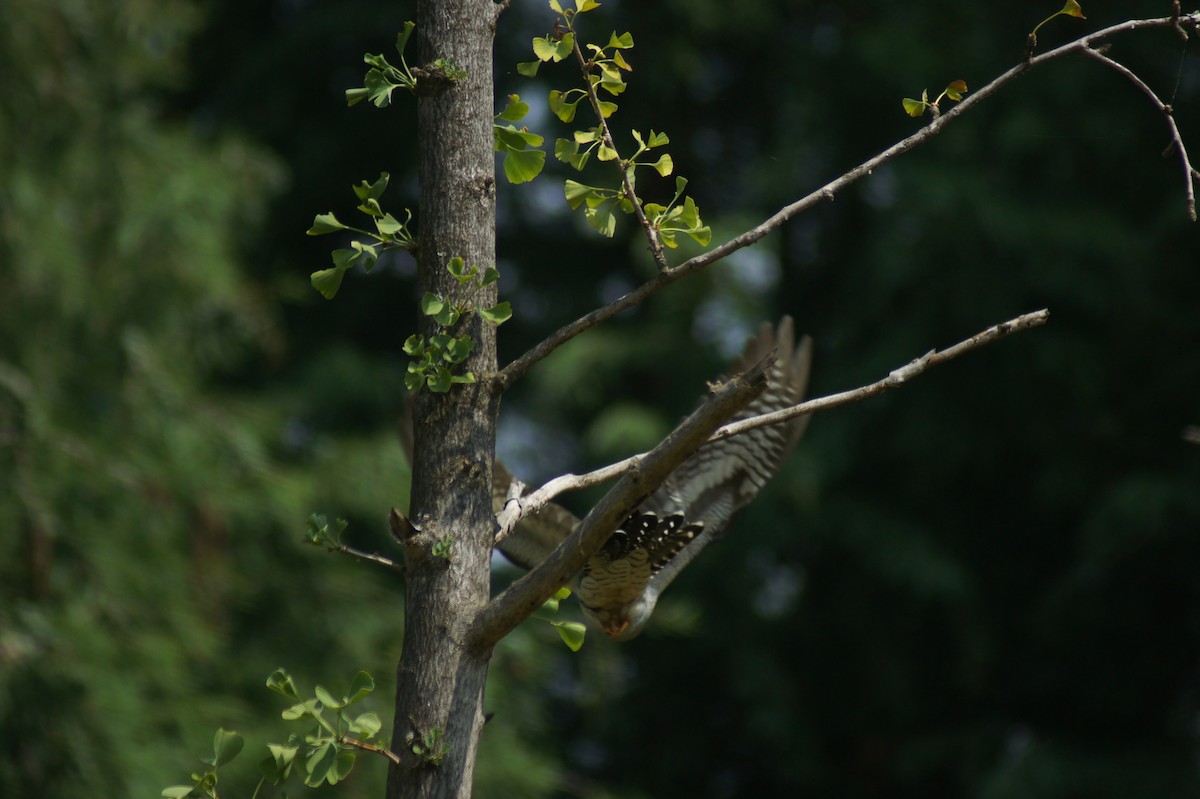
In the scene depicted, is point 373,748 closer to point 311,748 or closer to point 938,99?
point 311,748

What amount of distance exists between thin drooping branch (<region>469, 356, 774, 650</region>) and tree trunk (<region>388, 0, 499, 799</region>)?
0.05m

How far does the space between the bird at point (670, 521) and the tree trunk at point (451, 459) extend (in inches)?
33.1

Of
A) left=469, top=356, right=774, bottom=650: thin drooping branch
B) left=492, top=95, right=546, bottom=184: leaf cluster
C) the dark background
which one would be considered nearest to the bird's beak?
left=469, top=356, right=774, bottom=650: thin drooping branch

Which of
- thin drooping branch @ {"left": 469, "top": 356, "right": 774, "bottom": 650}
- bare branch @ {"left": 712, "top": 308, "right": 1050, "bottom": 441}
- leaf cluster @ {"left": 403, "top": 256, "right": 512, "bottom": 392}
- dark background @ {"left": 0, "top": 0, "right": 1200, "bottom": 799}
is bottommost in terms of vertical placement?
dark background @ {"left": 0, "top": 0, "right": 1200, "bottom": 799}

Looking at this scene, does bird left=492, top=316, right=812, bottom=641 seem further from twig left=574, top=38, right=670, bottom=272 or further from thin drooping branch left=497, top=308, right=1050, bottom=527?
twig left=574, top=38, right=670, bottom=272

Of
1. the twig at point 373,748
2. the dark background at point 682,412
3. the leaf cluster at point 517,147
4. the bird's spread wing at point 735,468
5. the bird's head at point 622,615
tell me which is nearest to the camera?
the twig at point 373,748

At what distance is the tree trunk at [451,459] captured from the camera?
155 centimetres

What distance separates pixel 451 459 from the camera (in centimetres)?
162

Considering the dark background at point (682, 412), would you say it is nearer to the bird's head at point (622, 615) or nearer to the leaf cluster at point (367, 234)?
the bird's head at point (622, 615)

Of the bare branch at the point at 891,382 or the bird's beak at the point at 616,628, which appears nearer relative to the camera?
the bare branch at the point at 891,382

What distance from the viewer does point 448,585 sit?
159cm

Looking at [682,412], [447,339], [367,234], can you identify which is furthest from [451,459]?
[682,412]

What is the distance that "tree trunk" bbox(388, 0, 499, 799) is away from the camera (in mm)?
1550

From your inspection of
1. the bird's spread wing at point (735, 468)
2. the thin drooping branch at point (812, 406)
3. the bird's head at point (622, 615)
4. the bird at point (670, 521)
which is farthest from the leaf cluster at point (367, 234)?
the bird's spread wing at point (735, 468)
